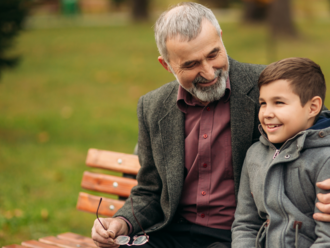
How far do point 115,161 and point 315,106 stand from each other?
177 cm

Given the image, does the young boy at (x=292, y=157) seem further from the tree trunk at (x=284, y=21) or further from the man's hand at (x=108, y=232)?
the tree trunk at (x=284, y=21)

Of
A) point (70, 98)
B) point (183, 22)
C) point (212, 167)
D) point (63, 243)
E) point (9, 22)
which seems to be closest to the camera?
point (183, 22)

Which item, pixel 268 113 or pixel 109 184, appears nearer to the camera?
pixel 268 113

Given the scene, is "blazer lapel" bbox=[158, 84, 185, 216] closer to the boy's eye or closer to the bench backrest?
the boy's eye

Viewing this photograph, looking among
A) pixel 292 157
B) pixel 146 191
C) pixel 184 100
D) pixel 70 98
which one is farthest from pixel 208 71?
pixel 70 98

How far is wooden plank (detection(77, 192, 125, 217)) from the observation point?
3.50 metres

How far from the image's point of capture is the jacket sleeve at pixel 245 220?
245 centimetres

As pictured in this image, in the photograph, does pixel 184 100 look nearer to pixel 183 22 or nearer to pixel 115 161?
pixel 183 22

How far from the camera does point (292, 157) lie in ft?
7.28

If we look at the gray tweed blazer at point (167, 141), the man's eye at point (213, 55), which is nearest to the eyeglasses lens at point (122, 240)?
the gray tweed blazer at point (167, 141)

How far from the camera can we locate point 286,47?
14789mm

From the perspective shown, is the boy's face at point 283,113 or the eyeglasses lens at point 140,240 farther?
the eyeglasses lens at point 140,240

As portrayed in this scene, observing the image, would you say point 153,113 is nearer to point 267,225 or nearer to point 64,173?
point 267,225

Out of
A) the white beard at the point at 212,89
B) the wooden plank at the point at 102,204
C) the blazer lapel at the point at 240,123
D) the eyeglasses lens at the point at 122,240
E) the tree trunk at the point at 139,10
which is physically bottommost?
the wooden plank at the point at 102,204
